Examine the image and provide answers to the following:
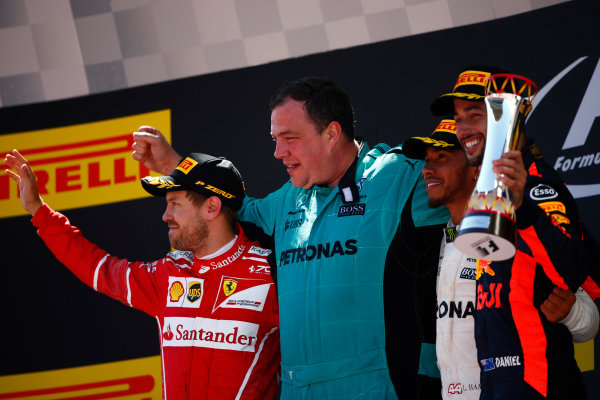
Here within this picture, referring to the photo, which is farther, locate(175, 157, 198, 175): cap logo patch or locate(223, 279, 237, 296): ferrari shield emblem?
locate(175, 157, 198, 175): cap logo patch

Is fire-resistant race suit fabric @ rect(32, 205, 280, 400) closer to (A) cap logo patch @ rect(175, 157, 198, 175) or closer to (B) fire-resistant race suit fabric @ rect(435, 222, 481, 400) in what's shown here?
(A) cap logo patch @ rect(175, 157, 198, 175)

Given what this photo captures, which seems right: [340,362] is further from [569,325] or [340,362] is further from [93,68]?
[93,68]

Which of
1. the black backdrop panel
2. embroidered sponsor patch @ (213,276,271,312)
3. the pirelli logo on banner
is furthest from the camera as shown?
the pirelli logo on banner

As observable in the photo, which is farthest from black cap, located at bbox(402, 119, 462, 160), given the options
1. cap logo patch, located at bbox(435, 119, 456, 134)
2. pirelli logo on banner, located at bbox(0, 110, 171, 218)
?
pirelli logo on banner, located at bbox(0, 110, 171, 218)

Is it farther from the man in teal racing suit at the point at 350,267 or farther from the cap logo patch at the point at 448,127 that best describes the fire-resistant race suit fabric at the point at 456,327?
the cap logo patch at the point at 448,127

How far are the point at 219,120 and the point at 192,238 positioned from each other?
753 millimetres

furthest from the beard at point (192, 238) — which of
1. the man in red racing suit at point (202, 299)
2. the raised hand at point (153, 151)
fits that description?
the raised hand at point (153, 151)

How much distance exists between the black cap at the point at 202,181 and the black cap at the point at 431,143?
0.67 m

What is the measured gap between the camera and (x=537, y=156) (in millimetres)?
1744

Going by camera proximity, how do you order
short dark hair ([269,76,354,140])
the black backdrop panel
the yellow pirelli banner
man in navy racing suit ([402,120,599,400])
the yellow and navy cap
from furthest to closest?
the yellow pirelli banner, the black backdrop panel, short dark hair ([269,76,354,140]), the yellow and navy cap, man in navy racing suit ([402,120,599,400])

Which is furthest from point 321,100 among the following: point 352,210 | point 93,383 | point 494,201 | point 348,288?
point 93,383

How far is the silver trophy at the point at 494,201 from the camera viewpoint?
1370 mm

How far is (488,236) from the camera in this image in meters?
1.36

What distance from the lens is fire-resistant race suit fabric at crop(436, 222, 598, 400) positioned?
6.25 ft
